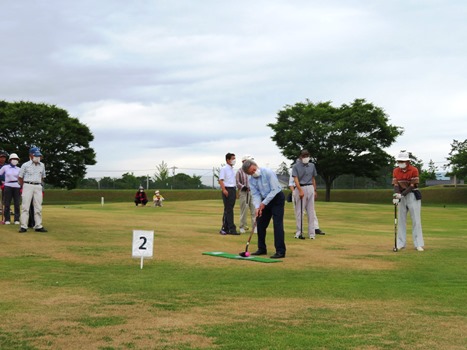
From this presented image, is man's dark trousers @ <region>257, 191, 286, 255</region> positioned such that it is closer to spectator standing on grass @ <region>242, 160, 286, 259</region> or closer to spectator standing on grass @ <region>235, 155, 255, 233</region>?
spectator standing on grass @ <region>242, 160, 286, 259</region>

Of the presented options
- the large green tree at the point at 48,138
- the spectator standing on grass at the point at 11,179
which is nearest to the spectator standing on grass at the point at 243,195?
the spectator standing on grass at the point at 11,179

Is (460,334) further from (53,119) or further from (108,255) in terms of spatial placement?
(53,119)

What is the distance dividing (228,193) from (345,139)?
5363 cm

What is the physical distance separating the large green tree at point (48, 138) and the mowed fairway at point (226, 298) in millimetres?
53590

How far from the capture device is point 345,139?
69.8 meters

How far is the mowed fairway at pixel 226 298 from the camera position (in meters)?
6.09

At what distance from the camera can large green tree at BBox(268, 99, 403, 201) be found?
227 feet

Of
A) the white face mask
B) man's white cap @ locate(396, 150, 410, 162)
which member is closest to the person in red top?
man's white cap @ locate(396, 150, 410, 162)

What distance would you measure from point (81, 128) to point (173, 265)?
6211 cm

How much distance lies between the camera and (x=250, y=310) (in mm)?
7387

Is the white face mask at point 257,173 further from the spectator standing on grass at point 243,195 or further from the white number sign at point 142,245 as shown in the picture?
the spectator standing on grass at point 243,195

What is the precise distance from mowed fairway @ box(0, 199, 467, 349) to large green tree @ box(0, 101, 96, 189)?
53.6 meters

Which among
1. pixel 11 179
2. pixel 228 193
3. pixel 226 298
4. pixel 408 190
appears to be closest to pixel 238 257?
pixel 226 298

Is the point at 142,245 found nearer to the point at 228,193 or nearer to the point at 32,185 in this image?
the point at 32,185
